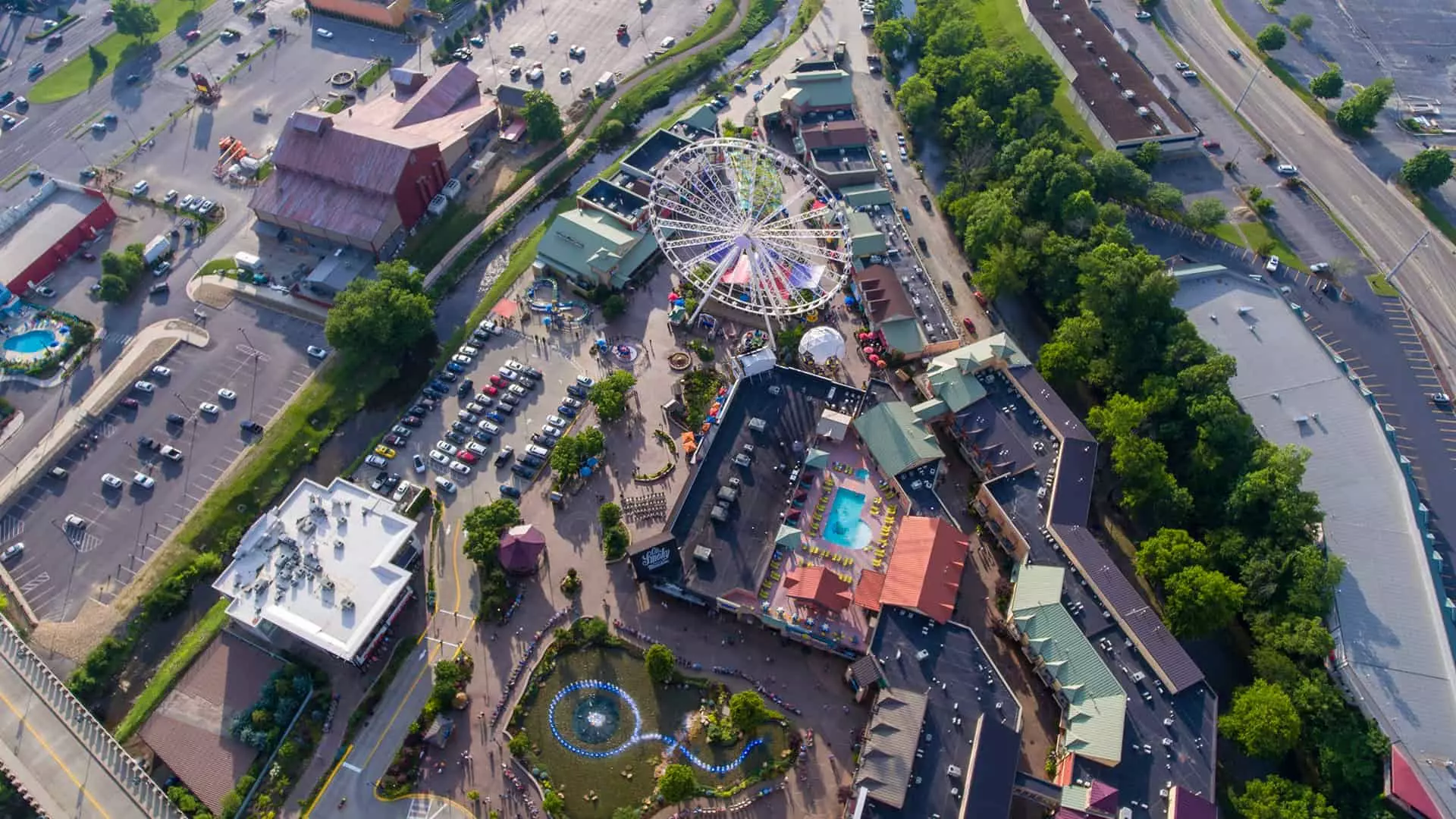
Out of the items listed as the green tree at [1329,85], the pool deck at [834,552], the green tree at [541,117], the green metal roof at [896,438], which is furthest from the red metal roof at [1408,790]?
the green tree at [541,117]

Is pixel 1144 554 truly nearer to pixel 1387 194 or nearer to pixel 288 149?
pixel 1387 194

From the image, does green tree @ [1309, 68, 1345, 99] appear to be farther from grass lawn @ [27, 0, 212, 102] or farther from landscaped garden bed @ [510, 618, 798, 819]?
grass lawn @ [27, 0, 212, 102]

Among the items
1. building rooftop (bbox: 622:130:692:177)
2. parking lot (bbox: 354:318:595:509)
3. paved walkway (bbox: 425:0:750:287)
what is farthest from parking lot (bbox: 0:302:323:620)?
building rooftop (bbox: 622:130:692:177)

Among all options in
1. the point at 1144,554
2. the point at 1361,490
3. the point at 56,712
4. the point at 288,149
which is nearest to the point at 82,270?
the point at 288,149

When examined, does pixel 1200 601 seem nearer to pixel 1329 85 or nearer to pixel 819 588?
pixel 819 588

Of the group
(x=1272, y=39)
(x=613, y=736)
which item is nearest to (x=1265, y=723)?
(x=613, y=736)

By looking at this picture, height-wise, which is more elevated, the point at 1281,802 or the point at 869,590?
the point at 869,590

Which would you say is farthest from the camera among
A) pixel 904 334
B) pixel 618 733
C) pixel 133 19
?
pixel 133 19
